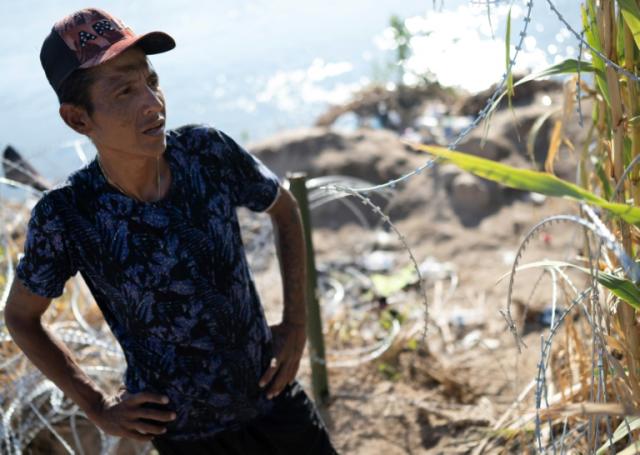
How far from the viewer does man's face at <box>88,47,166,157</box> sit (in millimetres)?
1398

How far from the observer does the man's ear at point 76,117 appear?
56.2 inches

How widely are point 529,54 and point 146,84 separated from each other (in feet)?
16.5

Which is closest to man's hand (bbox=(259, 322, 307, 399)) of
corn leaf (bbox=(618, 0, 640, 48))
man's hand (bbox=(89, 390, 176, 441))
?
man's hand (bbox=(89, 390, 176, 441))

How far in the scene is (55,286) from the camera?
1461 mm

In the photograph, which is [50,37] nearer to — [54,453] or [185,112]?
[54,453]

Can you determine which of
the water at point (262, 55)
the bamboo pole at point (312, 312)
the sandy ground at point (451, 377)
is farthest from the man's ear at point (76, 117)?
the water at point (262, 55)

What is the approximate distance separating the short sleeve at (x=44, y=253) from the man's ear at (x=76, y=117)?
0.50 ft

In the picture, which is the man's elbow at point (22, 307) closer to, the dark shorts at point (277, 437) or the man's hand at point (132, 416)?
the man's hand at point (132, 416)

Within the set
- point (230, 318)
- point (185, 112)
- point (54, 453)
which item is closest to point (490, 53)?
point (185, 112)

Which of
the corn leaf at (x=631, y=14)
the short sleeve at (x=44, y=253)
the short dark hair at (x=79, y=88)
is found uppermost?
the short dark hair at (x=79, y=88)

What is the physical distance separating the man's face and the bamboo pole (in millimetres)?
1228

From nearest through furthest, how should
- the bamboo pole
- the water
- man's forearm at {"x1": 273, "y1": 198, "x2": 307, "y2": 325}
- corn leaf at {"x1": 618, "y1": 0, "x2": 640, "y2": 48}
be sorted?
corn leaf at {"x1": 618, "y1": 0, "x2": 640, "y2": 48}, man's forearm at {"x1": 273, "y1": 198, "x2": 307, "y2": 325}, the bamboo pole, the water

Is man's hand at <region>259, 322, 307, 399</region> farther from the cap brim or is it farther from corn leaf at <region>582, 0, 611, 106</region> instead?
corn leaf at <region>582, 0, 611, 106</region>

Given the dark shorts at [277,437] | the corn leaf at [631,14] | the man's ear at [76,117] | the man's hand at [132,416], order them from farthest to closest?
1. the dark shorts at [277,437]
2. the man's hand at [132,416]
3. the man's ear at [76,117]
4. the corn leaf at [631,14]
